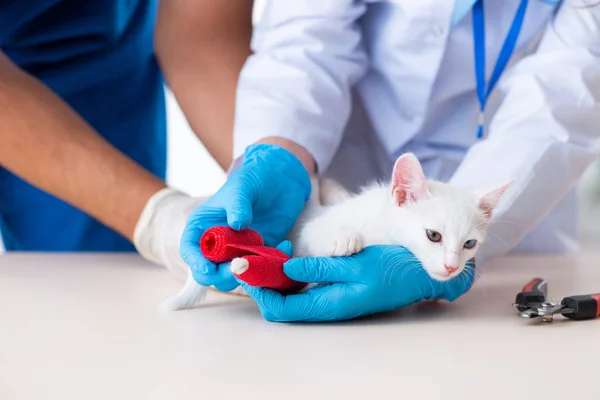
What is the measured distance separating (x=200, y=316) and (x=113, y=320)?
0.13 meters

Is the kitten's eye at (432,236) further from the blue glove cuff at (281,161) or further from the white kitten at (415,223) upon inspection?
the blue glove cuff at (281,161)

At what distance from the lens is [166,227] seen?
4.43 ft

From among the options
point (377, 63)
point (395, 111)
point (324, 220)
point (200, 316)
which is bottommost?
point (200, 316)

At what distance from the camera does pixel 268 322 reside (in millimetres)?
1005

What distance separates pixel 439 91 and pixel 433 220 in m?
0.64

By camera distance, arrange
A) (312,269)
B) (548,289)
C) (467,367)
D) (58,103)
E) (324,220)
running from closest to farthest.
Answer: (467,367), (312,269), (324,220), (548,289), (58,103)

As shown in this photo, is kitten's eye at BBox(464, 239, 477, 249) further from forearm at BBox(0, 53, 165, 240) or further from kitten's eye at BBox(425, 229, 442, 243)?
forearm at BBox(0, 53, 165, 240)

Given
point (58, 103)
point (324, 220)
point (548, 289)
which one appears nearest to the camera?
point (324, 220)

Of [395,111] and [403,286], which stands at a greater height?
[395,111]

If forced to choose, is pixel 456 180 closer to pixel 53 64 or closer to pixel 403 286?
pixel 403 286

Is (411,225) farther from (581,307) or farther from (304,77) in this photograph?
(304,77)

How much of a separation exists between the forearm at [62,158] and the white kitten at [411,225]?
1.56 ft

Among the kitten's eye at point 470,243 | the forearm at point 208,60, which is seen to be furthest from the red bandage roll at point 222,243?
the forearm at point 208,60

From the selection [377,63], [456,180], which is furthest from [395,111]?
[456,180]
